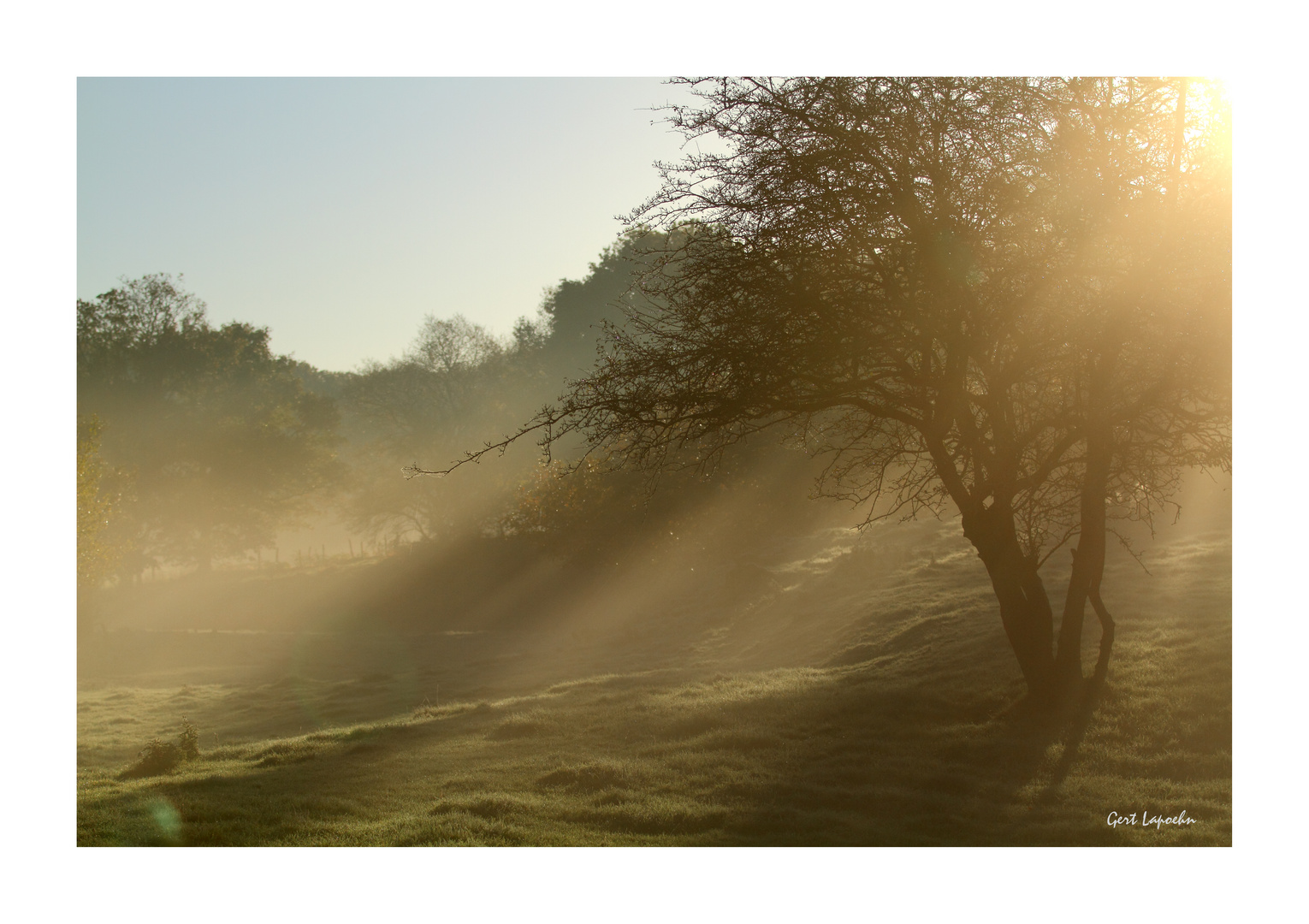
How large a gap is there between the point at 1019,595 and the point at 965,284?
3622 millimetres

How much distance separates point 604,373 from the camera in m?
9.19

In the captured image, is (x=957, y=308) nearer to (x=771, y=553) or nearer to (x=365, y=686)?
(x=365, y=686)

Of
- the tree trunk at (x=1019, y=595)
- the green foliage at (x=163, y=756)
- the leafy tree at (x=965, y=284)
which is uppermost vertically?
the leafy tree at (x=965, y=284)

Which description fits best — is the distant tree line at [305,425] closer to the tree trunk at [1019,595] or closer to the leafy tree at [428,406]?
the leafy tree at [428,406]

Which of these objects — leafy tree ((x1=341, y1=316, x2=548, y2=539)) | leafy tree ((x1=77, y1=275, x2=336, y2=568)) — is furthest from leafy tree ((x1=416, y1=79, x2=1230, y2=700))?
leafy tree ((x1=341, y1=316, x2=548, y2=539))

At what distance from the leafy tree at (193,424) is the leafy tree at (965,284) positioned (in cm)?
3041

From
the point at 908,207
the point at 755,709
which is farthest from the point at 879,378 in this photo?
the point at 755,709

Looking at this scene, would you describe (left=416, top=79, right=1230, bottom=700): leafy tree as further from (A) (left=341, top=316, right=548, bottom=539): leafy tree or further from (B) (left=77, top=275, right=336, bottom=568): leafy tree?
(A) (left=341, top=316, right=548, bottom=539): leafy tree

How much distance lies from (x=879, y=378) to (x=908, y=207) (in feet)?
5.79

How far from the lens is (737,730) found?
10.8m

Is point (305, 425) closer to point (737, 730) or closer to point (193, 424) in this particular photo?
point (193, 424)

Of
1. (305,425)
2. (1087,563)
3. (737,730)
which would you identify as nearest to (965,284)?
(1087,563)

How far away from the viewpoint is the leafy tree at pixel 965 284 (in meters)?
8.54

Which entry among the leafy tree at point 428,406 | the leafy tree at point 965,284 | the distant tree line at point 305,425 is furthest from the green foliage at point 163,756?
the leafy tree at point 428,406
